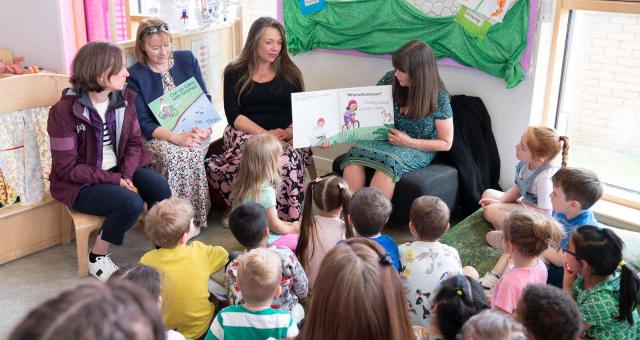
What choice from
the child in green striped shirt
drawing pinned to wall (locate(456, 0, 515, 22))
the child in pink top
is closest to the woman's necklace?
drawing pinned to wall (locate(456, 0, 515, 22))

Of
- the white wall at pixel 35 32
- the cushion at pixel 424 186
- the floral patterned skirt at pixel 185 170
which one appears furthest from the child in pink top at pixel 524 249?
the white wall at pixel 35 32

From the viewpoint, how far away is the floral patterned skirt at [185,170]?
11.6 feet

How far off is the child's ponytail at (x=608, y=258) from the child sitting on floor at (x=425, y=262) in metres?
0.44

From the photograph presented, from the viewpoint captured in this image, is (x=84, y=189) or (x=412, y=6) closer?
(x=84, y=189)

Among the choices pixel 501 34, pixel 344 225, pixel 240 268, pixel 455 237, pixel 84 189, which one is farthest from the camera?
pixel 501 34

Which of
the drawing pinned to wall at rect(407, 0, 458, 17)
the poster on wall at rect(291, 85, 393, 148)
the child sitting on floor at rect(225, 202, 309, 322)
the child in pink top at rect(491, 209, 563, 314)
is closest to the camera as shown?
the child in pink top at rect(491, 209, 563, 314)

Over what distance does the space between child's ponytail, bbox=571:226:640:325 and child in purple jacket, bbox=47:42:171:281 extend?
Answer: 2.07 m

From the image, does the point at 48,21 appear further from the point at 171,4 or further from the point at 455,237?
the point at 455,237

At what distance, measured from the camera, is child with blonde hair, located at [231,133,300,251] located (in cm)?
317

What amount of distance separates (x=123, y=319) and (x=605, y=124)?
140 inches

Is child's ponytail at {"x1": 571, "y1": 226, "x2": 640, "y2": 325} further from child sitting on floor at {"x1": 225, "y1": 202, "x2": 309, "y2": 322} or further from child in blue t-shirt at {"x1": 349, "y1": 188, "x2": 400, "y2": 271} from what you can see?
child sitting on floor at {"x1": 225, "y1": 202, "x2": 309, "y2": 322}

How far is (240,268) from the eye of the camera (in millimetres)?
2029

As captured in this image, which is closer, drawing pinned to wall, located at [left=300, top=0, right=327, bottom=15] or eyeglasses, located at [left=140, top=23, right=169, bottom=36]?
eyeglasses, located at [left=140, top=23, right=169, bottom=36]

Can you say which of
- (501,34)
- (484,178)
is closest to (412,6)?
(501,34)
